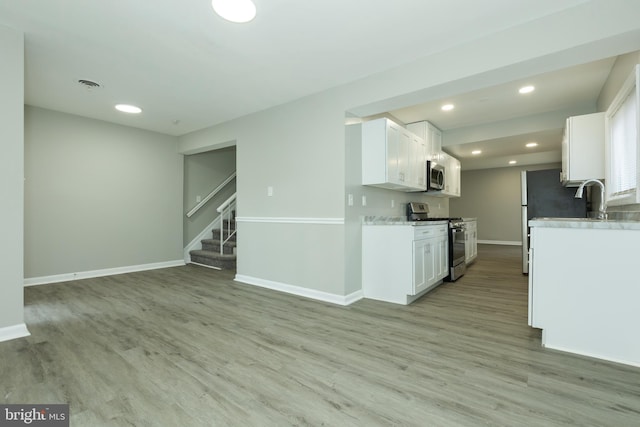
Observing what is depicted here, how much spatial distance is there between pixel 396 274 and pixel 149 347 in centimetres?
245

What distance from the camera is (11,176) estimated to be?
239cm

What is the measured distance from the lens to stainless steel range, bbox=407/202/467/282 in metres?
4.45

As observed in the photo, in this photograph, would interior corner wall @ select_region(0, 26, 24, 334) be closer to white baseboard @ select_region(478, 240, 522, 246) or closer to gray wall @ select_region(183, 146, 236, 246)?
gray wall @ select_region(183, 146, 236, 246)

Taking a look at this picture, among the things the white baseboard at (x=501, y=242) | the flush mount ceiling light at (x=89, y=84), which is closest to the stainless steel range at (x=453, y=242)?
the flush mount ceiling light at (x=89, y=84)

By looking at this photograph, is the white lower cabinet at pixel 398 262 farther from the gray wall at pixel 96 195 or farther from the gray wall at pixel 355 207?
the gray wall at pixel 96 195

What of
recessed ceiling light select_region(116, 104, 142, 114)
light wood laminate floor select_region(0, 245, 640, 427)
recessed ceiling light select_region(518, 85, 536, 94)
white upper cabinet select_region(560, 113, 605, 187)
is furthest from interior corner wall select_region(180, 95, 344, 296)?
white upper cabinet select_region(560, 113, 605, 187)

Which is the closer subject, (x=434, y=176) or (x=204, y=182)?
(x=434, y=176)

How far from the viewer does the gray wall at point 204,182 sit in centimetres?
604

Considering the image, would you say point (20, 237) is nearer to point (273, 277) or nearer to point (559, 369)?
point (273, 277)

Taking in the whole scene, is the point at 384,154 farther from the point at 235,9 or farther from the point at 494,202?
the point at 494,202

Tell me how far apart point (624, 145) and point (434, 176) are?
2.58m

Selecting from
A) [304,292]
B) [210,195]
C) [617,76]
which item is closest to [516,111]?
[617,76]

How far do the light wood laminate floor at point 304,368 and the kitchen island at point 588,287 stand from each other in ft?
0.47

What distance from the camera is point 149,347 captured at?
2.26 meters
